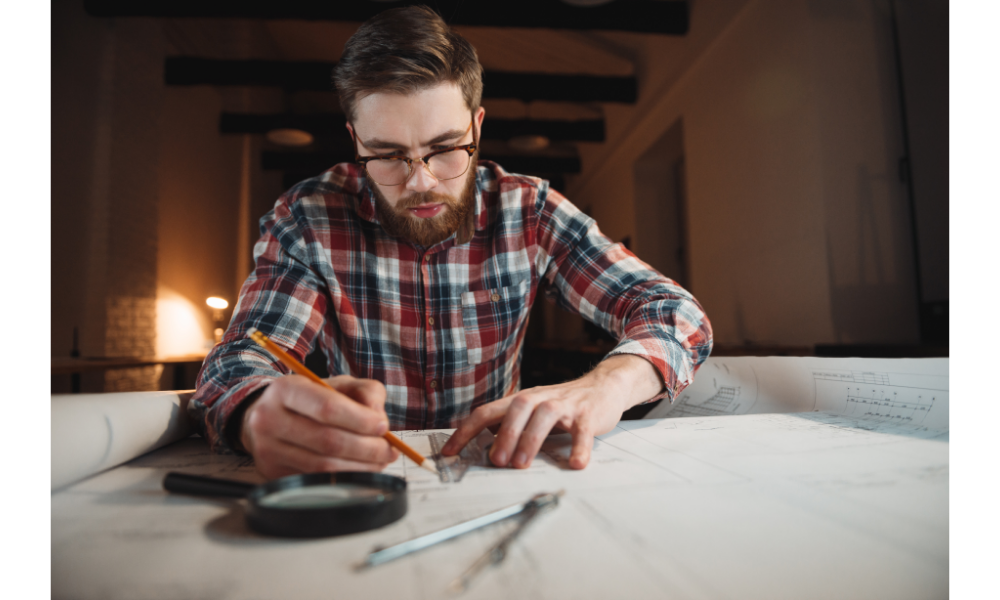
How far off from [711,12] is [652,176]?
152cm

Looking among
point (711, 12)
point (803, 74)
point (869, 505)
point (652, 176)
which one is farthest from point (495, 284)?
point (652, 176)

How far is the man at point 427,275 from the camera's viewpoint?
0.65m

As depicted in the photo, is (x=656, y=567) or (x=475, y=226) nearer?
(x=656, y=567)

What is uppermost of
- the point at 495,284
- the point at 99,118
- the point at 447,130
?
the point at 99,118

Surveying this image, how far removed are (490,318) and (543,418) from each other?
1.66 feet

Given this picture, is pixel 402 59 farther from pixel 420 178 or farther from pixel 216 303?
pixel 216 303

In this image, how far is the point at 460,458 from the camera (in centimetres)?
48

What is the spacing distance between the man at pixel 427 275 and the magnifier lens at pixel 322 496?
Result: 21cm

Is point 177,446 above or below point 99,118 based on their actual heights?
below

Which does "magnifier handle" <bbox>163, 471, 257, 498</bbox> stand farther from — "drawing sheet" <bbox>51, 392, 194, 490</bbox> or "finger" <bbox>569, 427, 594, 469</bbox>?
"finger" <bbox>569, 427, 594, 469</bbox>

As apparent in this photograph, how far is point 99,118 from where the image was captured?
0.98 meters
